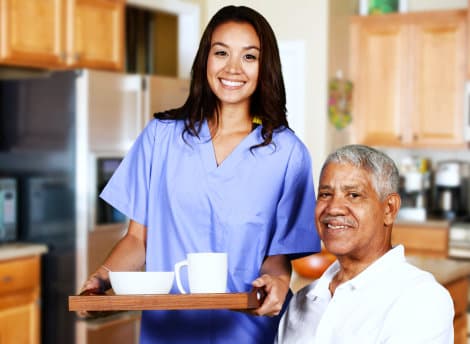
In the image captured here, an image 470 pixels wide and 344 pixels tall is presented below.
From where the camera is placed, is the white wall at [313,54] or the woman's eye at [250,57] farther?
the white wall at [313,54]

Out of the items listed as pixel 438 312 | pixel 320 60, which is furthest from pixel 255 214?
pixel 320 60

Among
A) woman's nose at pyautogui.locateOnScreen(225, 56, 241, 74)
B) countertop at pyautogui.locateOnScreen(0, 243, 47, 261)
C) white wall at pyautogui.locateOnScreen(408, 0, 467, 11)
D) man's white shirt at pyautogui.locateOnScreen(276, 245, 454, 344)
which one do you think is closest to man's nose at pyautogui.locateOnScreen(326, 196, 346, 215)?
man's white shirt at pyautogui.locateOnScreen(276, 245, 454, 344)

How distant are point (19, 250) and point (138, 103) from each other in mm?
915

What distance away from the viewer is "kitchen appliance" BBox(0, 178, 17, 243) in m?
3.63

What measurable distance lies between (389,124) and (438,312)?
405 centimetres

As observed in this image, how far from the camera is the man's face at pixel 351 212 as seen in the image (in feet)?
4.92

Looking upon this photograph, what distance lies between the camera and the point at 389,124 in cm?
534

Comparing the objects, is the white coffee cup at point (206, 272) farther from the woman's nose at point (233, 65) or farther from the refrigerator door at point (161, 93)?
the refrigerator door at point (161, 93)

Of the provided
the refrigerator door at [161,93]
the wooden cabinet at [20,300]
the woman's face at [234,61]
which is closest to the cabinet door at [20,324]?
the wooden cabinet at [20,300]

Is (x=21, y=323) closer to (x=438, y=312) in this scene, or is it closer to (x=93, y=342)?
(x=93, y=342)

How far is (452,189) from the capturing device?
5.22 m

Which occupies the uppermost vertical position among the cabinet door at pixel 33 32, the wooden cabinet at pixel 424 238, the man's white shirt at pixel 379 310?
the cabinet door at pixel 33 32

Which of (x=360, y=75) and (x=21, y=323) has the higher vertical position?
(x=360, y=75)

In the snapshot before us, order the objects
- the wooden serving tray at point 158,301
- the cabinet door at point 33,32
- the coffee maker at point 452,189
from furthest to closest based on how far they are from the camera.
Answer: the coffee maker at point 452,189, the cabinet door at point 33,32, the wooden serving tray at point 158,301
